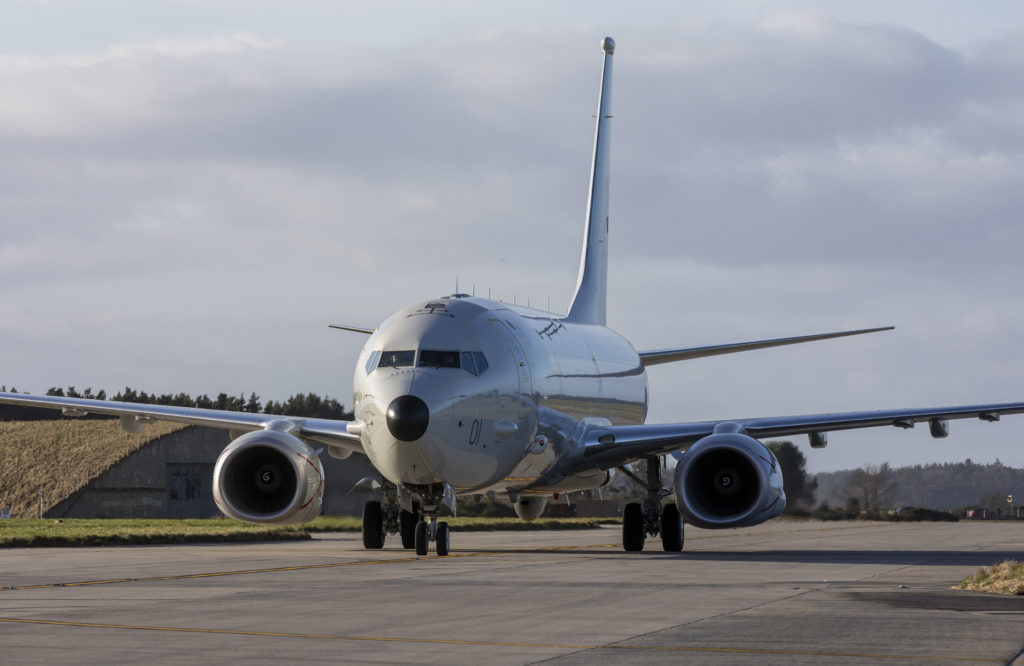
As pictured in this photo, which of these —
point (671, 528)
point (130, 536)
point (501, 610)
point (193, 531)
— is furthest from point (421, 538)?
point (193, 531)

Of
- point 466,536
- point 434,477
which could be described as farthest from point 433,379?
point 466,536

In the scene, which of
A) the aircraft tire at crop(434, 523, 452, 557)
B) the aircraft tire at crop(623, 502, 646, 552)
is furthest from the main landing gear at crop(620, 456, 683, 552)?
the aircraft tire at crop(434, 523, 452, 557)

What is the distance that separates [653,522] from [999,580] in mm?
11015

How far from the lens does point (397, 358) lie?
21.5 meters

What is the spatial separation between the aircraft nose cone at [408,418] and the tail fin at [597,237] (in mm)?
13417

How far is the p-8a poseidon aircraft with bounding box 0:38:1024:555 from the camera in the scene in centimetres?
2102

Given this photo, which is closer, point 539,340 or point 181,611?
point 181,611

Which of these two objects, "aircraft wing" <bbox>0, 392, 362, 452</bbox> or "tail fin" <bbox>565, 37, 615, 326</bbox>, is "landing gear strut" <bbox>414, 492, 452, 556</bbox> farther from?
"tail fin" <bbox>565, 37, 615, 326</bbox>

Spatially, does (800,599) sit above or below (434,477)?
below

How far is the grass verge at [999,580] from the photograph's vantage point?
14.6 m

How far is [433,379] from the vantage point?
20.9 m

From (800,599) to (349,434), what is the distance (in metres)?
12.4

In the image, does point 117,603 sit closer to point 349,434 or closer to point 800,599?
point 800,599

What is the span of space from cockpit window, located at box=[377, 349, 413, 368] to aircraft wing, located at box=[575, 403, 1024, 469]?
213 inches
